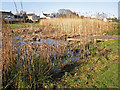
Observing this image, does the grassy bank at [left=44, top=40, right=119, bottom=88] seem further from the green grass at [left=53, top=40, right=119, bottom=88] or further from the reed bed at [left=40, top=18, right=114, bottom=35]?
the reed bed at [left=40, top=18, right=114, bottom=35]

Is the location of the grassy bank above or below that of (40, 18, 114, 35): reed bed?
below

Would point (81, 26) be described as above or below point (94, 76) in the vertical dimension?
above

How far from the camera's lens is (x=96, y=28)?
761 cm

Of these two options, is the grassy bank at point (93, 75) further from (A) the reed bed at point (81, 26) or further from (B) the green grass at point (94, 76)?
(A) the reed bed at point (81, 26)

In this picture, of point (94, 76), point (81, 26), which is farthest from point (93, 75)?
point (81, 26)

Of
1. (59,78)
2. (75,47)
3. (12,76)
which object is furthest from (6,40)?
(75,47)

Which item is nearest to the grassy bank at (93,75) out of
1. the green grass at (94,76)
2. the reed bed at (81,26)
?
the green grass at (94,76)

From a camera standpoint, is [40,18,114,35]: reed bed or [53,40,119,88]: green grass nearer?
[53,40,119,88]: green grass

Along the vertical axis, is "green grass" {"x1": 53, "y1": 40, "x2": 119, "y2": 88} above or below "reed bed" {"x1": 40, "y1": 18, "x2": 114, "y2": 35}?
below

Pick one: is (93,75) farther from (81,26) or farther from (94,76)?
(81,26)

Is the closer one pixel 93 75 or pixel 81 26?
pixel 93 75

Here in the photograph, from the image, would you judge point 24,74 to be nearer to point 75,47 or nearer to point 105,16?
point 75,47

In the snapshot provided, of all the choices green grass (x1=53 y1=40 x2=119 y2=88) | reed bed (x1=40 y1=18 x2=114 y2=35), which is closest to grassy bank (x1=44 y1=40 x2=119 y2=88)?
green grass (x1=53 y1=40 x2=119 y2=88)

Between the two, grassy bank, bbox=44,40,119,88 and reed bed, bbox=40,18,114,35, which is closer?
grassy bank, bbox=44,40,119,88
